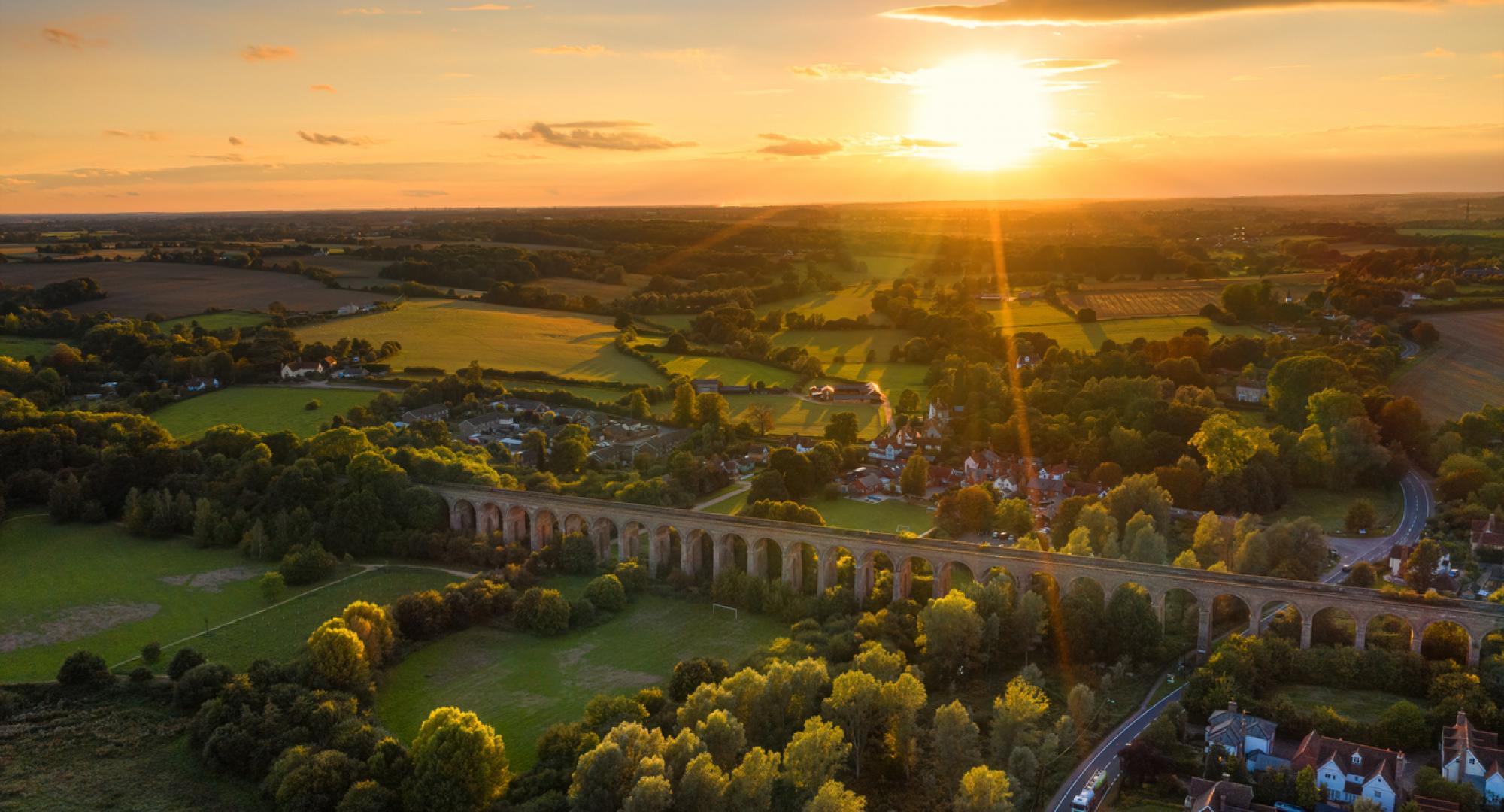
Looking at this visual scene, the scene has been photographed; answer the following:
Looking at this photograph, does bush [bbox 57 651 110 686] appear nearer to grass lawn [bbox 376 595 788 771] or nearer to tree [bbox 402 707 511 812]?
grass lawn [bbox 376 595 788 771]

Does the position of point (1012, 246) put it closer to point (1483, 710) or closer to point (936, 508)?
point (936, 508)

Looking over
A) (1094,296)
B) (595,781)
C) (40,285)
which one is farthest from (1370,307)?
(40,285)

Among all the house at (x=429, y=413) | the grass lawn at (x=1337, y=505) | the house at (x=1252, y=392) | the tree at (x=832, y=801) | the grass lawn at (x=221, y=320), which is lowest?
the grass lawn at (x=1337, y=505)

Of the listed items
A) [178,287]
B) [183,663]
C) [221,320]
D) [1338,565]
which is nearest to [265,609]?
[183,663]

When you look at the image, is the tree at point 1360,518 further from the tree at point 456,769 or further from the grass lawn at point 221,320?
the grass lawn at point 221,320

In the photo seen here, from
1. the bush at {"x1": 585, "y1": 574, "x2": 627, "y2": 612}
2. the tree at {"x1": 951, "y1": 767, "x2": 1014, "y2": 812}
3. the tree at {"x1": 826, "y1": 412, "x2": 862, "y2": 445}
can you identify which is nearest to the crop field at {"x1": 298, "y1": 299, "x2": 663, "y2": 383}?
the tree at {"x1": 826, "y1": 412, "x2": 862, "y2": 445}

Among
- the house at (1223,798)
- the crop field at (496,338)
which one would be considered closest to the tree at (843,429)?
the crop field at (496,338)

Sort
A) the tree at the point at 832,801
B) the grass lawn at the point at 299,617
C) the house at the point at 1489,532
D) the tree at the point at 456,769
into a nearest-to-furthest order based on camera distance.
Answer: the tree at the point at 832,801 < the tree at the point at 456,769 < the grass lawn at the point at 299,617 < the house at the point at 1489,532
